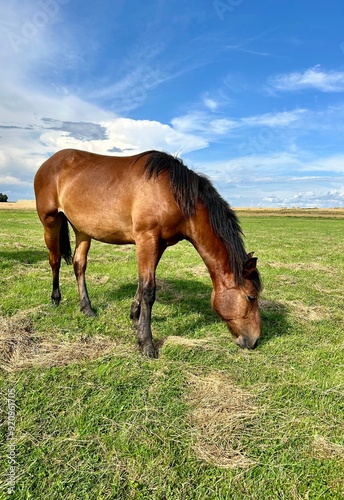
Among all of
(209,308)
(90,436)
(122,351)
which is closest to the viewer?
(90,436)

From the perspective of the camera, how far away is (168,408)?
293cm

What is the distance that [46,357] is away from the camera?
3.67 m

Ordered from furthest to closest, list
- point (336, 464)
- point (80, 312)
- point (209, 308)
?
point (209, 308) → point (80, 312) → point (336, 464)

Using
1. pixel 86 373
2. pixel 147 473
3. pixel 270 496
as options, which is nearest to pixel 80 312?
pixel 86 373

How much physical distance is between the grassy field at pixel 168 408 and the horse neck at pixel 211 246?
39.0 inches

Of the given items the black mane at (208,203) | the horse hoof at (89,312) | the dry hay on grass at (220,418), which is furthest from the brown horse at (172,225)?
the horse hoof at (89,312)

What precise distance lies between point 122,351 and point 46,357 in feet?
2.89

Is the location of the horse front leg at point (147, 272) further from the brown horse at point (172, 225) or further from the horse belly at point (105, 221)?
the horse belly at point (105, 221)

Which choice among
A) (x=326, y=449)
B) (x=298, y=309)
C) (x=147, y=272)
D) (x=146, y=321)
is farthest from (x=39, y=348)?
(x=298, y=309)

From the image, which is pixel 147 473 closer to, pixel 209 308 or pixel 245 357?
pixel 245 357

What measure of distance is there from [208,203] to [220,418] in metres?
2.55

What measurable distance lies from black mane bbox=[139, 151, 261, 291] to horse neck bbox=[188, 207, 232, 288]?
0.06 m

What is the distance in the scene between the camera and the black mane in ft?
13.5

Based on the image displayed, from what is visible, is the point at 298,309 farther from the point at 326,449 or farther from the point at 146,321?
the point at 326,449
